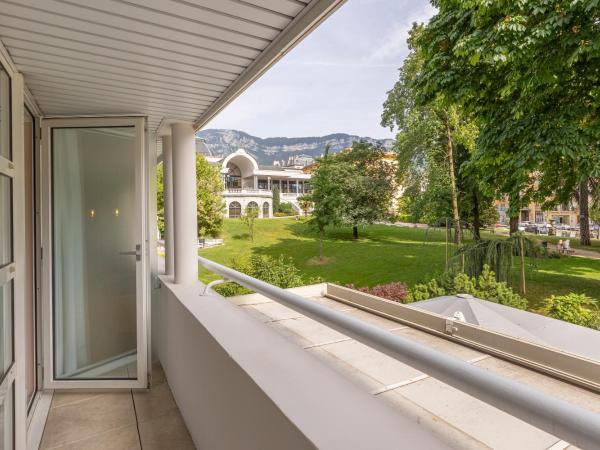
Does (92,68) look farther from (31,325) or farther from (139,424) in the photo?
(139,424)

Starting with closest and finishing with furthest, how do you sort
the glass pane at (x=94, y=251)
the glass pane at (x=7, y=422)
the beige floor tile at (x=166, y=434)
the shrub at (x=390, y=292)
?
the glass pane at (x=7, y=422) < the beige floor tile at (x=166, y=434) < the glass pane at (x=94, y=251) < the shrub at (x=390, y=292)

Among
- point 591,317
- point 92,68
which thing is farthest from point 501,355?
point 591,317

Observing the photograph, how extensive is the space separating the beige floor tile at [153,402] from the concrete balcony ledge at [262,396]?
20 cm

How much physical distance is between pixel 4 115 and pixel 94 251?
1.35m

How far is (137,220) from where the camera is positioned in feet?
8.59

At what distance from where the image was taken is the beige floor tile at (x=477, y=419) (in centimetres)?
117

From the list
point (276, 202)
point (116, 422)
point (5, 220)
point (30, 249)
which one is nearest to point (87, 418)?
point (116, 422)

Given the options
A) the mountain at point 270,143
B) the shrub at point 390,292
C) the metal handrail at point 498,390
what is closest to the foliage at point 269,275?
the shrub at point 390,292

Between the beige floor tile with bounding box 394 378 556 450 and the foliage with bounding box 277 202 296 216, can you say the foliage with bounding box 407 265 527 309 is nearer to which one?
the beige floor tile with bounding box 394 378 556 450

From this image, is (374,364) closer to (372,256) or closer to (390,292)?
(390,292)

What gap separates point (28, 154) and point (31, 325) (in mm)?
1125

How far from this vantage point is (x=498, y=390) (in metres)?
0.54

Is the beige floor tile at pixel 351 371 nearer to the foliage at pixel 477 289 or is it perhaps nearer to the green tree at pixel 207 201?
the foliage at pixel 477 289

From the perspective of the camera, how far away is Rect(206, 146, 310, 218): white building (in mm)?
25453
